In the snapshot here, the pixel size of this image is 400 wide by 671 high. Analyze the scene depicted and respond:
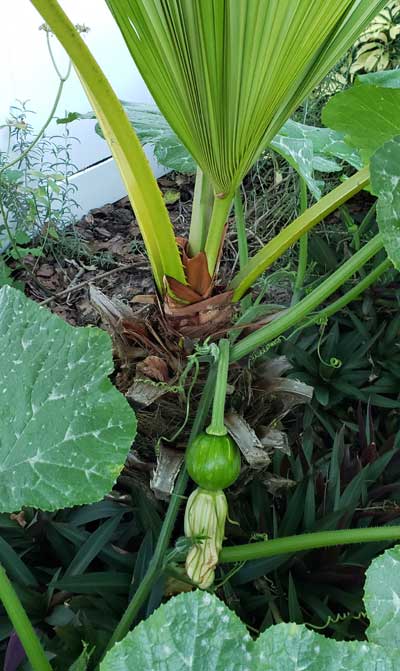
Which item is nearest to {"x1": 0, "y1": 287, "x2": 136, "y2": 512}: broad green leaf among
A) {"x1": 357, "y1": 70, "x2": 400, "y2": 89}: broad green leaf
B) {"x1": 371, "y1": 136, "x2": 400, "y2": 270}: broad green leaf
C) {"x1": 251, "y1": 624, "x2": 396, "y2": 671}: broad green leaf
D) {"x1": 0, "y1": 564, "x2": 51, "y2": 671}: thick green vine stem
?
{"x1": 0, "y1": 564, "x2": 51, "y2": 671}: thick green vine stem

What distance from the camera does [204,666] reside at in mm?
484

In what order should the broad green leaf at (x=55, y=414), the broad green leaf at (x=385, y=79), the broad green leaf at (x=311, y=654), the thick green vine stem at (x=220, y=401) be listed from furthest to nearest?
1. the broad green leaf at (x=385, y=79)
2. the thick green vine stem at (x=220, y=401)
3. the broad green leaf at (x=55, y=414)
4. the broad green leaf at (x=311, y=654)

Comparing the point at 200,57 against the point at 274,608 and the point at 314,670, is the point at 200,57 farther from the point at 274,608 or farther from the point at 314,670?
the point at 274,608

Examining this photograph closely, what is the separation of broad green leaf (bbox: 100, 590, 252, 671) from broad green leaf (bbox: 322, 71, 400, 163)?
1.92 feet

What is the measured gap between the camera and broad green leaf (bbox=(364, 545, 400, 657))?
1.84ft

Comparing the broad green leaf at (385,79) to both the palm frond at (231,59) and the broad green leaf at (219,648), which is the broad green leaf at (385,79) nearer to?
the palm frond at (231,59)

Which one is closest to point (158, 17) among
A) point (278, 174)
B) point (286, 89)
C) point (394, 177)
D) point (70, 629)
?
point (286, 89)

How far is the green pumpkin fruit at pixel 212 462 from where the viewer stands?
0.73 meters

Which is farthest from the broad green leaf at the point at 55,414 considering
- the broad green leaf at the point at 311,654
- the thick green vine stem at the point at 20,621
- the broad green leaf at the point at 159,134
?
the broad green leaf at the point at 159,134

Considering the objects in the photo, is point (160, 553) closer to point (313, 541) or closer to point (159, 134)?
point (313, 541)

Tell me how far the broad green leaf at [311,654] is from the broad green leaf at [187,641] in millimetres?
21

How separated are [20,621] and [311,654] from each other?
0.30 meters

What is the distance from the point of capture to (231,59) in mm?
659

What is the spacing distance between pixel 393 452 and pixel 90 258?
1317 millimetres
